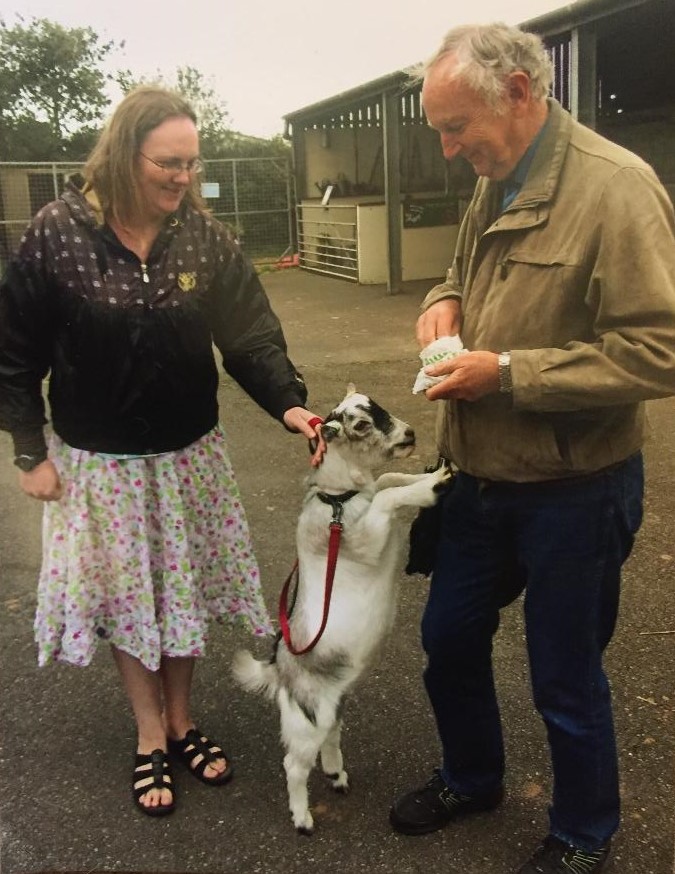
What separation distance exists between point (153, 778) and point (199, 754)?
17cm

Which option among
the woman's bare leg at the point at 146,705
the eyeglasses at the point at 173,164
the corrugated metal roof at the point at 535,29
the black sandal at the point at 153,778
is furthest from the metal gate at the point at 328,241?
the black sandal at the point at 153,778

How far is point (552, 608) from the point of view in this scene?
194cm

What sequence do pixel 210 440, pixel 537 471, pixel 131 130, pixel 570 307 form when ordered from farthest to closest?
1. pixel 210 440
2. pixel 131 130
3. pixel 537 471
4. pixel 570 307

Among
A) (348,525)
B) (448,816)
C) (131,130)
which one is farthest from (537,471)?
(131,130)

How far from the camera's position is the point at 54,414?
2.33m

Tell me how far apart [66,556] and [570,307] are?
60.9 inches

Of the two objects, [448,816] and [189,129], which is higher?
[189,129]

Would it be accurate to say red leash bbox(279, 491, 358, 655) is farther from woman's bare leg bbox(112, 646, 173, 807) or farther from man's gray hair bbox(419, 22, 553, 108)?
man's gray hair bbox(419, 22, 553, 108)

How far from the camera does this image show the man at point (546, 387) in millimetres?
1689

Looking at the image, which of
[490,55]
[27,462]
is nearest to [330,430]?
[27,462]

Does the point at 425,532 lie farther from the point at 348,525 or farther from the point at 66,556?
the point at 66,556

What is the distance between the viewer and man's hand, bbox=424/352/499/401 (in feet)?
5.88

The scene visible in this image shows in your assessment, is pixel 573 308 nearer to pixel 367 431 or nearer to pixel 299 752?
pixel 367 431

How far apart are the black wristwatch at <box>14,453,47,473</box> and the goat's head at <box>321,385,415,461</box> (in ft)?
2.58
